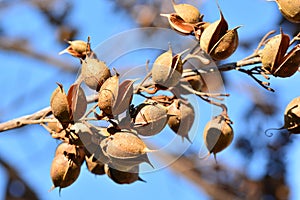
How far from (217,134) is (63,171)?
46cm

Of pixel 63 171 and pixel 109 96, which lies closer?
pixel 109 96

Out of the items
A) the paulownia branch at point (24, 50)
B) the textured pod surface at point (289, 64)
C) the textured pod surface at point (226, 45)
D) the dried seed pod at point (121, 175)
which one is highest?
the textured pod surface at point (226, 45)

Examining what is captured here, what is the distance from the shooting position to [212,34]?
1.72m

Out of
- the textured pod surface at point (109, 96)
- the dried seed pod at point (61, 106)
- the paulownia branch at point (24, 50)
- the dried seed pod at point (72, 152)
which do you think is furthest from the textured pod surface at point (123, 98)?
the paulownia branch at point (24, 50)

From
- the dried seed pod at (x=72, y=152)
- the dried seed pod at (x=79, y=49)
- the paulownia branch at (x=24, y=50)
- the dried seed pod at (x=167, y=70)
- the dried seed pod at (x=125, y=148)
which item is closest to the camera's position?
the dried seed pod at (x=125, y=148)

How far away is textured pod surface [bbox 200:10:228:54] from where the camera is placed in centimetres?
171

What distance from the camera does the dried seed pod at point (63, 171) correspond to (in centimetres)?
178

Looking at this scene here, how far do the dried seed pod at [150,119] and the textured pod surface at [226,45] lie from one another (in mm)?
229

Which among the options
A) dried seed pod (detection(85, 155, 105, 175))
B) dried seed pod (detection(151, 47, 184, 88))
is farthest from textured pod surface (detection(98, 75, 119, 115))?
dried seed pod (detection(85, 155, 105, 175))

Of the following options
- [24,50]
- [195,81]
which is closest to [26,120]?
[195,81]

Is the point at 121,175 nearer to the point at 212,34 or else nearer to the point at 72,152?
the point at 72,152

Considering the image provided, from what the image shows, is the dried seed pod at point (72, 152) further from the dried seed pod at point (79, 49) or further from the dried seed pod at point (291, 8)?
the dried seed pod at point (291, 8)

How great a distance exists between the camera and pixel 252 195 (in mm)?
3211

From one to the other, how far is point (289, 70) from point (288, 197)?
63.6 inches
